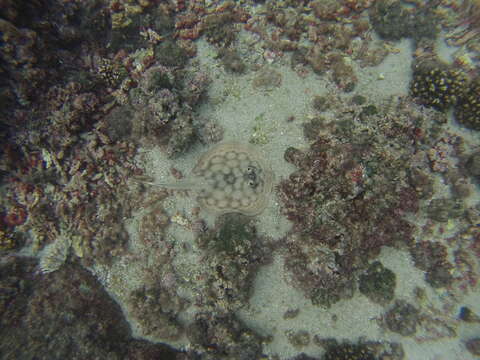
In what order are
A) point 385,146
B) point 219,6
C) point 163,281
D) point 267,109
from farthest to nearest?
1. point 219,6
2. point 267,109
3. point 163,281
4. point 385,146

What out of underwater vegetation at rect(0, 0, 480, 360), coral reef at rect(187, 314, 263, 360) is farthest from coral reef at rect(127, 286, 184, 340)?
coral reef at rect(187, 314, 263, 360)

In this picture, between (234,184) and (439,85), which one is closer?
(234,184)

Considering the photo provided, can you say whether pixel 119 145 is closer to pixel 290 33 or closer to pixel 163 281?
pixel 163 281

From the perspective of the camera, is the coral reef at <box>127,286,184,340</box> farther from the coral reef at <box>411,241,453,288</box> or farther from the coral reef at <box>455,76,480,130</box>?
the coral reef at <box>455,76,480,130</box>

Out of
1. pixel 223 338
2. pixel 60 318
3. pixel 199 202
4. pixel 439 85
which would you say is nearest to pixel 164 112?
pixel 199 202

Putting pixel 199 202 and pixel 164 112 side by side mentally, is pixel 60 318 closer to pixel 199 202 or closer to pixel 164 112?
pixel 199 202

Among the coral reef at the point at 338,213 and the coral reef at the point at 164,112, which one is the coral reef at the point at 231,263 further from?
the coral reef at the point at 164,112

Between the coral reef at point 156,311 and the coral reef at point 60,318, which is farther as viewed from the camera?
the coral reef at point 156,311

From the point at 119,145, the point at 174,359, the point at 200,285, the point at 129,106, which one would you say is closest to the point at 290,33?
the point at 129,106

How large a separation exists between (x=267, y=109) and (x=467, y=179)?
314 inches

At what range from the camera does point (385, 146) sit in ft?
27.9

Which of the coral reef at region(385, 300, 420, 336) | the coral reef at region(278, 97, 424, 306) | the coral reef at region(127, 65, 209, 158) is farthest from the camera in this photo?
the coral reef at region(127, 65, 209, 158)

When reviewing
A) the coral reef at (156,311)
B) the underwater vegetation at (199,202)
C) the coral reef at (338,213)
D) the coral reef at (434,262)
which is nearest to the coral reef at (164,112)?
the underwater vegetation at (199,202)

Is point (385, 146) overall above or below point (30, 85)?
below
